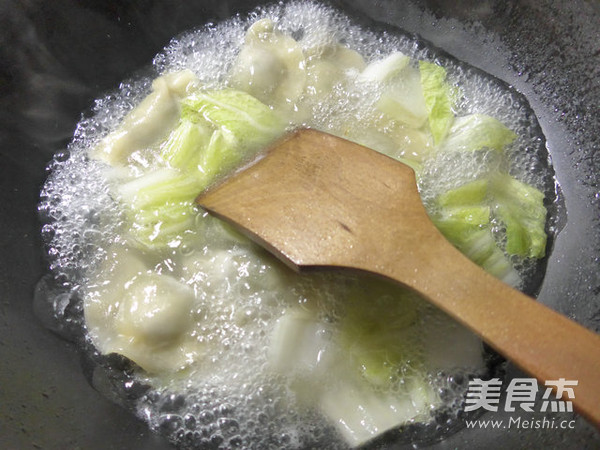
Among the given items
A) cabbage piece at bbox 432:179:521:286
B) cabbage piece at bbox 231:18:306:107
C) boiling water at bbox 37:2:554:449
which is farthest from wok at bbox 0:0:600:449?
cabbage piece at bbox 231:18:306:107

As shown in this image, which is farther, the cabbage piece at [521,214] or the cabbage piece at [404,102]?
the cabbage piece at [404,102]

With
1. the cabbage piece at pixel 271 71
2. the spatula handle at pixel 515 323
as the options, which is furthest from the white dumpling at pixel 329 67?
the spatula handle at pixel 515 323

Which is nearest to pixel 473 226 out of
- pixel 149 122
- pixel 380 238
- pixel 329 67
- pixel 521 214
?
pixel 521 214

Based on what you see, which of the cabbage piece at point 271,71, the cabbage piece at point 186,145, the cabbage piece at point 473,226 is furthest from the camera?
the cabbage piece at point 271,71

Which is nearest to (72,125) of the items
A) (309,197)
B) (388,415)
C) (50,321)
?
(50,321)

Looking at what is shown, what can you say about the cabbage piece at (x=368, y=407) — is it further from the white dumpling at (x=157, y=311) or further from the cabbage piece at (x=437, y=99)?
the cabbage piece at (x=437, y=99)

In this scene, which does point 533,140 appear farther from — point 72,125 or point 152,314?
point 72,125
